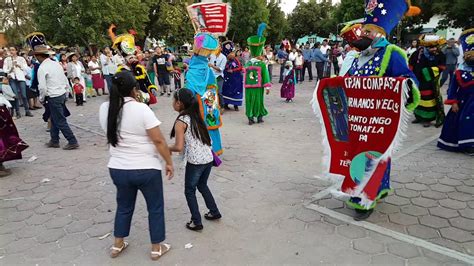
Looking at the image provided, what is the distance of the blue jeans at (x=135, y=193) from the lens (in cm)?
314

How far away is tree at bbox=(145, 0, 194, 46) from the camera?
1218 inches

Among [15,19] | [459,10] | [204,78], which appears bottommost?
[204,78]

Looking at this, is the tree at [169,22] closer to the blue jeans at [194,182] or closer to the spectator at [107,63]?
the spectator at [107,63]

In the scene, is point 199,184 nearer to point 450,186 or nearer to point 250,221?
point 250,221

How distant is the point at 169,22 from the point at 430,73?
25804 mm

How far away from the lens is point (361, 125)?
12.5ft

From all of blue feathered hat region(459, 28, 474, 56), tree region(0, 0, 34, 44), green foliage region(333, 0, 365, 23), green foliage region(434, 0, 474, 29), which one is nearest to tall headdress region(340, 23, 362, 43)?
blue feathered hat region(459, 28, 474, 56)

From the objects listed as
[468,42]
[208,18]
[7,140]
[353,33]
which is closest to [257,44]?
[208,18]

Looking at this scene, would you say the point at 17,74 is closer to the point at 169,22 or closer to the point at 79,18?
the point at 79,18

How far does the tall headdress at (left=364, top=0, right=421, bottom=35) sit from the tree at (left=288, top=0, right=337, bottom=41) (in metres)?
43.3

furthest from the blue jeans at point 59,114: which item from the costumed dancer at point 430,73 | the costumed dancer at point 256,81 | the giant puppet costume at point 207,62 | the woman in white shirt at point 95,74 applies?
the woman in white shirt at point 95,74

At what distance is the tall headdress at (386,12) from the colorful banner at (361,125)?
2.01ft

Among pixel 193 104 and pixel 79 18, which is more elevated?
pixel 79 18

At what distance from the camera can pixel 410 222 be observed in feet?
12.9
